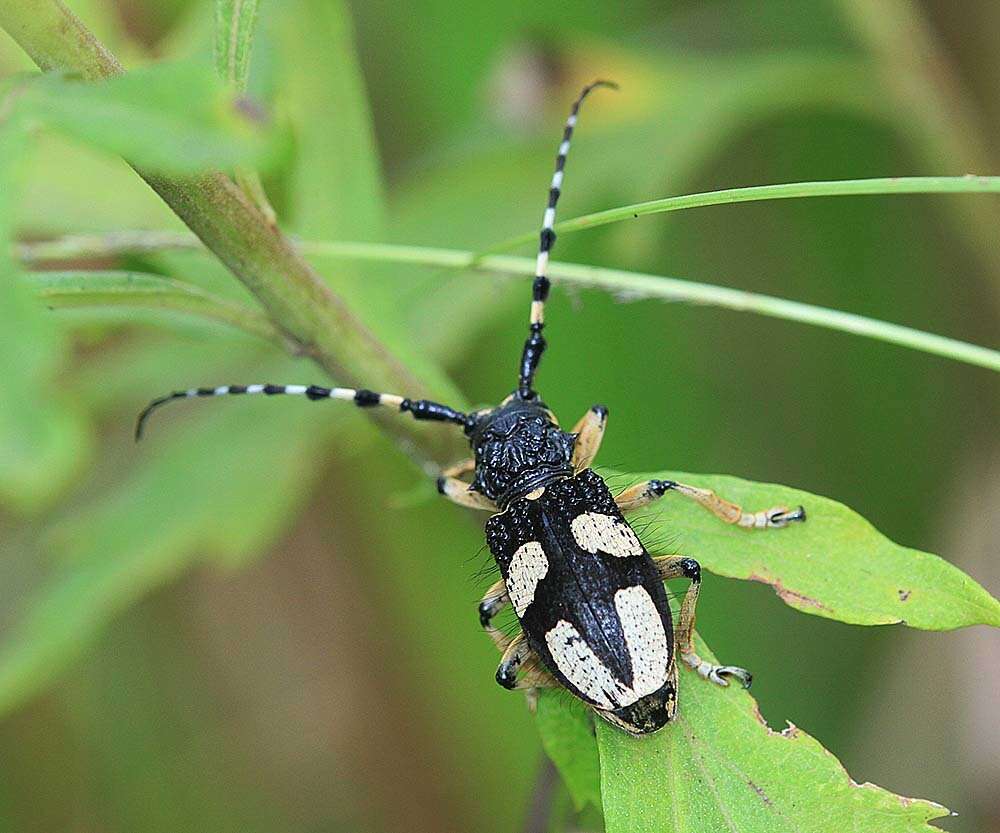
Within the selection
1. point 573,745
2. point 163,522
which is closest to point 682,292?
point 573,745

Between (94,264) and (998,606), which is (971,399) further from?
(94,264)

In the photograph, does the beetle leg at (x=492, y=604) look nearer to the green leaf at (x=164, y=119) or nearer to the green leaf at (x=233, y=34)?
the green leaf at (x=233, y=34)

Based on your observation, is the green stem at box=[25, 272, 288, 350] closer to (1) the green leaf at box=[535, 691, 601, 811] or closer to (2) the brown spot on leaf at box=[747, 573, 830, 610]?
(1) the green leaf at box=[535, 691, 601, 811]

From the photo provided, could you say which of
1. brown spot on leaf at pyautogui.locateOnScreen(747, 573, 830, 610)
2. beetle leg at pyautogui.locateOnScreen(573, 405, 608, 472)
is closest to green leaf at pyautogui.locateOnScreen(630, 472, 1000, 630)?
brown spot on leaf at pyautogui.locateOnScreen(747, 573, 830, 610)

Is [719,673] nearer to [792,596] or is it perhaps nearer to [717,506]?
[792,596]

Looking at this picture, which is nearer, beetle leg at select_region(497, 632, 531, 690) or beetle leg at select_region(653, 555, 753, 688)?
beetle leg at select_region(653, 555, 753, 688)

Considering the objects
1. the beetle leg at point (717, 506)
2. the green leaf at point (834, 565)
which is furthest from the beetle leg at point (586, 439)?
the green leaf at point (834, 565)
